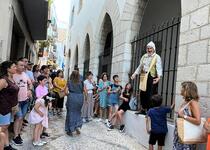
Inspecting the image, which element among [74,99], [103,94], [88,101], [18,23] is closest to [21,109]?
[74,99]

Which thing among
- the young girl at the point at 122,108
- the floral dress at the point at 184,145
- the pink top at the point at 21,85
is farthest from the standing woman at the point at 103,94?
the floral dress at the point at 184,145

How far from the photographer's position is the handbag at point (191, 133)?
455 cm

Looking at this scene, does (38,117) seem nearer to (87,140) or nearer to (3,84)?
(87,140)

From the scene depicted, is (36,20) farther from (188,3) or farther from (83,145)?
(188,3)

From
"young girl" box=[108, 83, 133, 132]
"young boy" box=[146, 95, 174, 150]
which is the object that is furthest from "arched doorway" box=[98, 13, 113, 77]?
"young boy" box=[146, 95, 174, 150]

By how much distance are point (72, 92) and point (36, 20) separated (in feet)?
20.3

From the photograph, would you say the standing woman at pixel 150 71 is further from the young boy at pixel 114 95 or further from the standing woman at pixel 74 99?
the young boy at pixel 114 95

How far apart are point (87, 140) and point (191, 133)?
340cm

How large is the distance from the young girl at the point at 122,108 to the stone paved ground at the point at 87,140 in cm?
22

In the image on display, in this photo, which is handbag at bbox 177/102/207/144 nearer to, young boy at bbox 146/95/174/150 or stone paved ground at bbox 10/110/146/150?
young boy at bbox 146/95/174/150

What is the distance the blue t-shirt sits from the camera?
6031 mm

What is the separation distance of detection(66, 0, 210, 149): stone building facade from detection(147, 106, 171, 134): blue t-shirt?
147 mm

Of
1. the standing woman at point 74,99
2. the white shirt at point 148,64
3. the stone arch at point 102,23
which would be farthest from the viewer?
the stone arch at point 102,23

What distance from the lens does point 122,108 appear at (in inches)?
353
